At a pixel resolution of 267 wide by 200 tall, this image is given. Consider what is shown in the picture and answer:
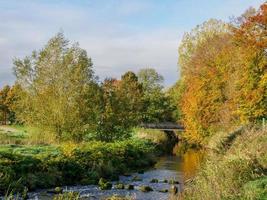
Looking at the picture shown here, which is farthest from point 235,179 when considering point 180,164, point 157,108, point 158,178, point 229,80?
point 157,108

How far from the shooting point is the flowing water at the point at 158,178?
22.0m

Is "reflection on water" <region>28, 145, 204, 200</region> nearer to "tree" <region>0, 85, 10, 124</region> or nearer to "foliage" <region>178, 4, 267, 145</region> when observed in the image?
"foliage" <region>178, 4, 267, 145</region>

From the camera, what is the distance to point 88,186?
25.3 m

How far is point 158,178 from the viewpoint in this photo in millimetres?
29141

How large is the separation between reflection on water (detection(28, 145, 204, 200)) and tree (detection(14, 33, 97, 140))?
7412 mm

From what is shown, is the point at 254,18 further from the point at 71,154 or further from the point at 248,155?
the point at 248,155

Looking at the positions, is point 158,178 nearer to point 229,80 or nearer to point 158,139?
point 229,80

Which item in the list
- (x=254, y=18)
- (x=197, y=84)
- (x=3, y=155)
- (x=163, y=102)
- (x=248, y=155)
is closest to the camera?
(x=248, y=155)

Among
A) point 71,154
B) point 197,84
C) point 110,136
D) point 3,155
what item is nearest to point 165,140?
point 197,84

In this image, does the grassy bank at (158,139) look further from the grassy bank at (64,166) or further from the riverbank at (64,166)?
the grassy bank at (64,166)

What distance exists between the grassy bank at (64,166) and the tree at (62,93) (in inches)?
220

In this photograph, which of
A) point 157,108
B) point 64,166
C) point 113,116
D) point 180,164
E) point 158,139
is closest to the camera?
point 64,166

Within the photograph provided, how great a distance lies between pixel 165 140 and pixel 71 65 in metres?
18.7

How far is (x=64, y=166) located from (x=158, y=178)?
19.2 feet
